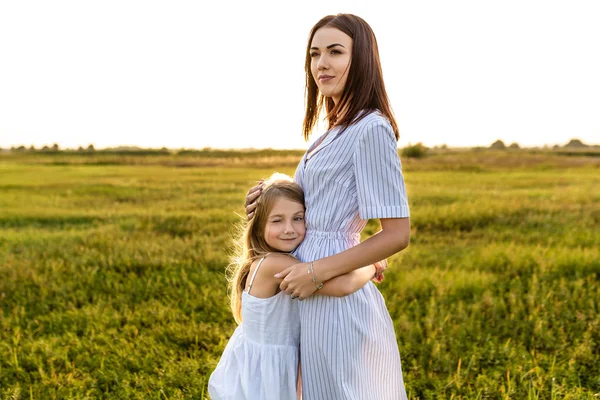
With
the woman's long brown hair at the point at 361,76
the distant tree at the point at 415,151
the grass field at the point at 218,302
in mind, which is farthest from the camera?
the distant tree at the point at 415,151

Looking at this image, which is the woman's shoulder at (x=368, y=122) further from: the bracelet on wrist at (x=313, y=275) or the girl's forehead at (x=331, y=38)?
the bracelet on wrist at (x=313, y=275)

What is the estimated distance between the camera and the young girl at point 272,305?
2340 millimetres

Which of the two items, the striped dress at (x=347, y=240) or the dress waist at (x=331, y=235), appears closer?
the striped dress at (x=347, y=240)

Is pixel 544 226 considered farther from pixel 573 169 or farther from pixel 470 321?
pixel 573 169

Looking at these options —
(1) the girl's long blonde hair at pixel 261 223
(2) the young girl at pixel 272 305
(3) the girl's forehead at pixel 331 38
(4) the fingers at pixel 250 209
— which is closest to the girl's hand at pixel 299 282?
(2) the young girl at pixel 272 305

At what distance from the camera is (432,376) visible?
165 inches

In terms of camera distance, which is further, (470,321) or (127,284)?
(127,284)

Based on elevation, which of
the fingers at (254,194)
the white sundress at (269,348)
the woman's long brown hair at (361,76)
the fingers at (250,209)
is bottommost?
the white sundress at (269,348)

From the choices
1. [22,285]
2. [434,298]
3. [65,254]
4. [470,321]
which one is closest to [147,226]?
[65,254]

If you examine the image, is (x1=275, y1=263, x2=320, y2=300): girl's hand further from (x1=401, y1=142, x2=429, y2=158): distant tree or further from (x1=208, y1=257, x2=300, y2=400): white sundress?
(x1=401, y1=142, x2=429, y2=158): distant tree

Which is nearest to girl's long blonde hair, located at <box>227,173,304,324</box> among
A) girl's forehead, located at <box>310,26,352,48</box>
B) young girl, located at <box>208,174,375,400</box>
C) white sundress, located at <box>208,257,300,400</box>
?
young girl, located at <box>208,174,375,400</box>

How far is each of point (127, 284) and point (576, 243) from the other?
6140 mm

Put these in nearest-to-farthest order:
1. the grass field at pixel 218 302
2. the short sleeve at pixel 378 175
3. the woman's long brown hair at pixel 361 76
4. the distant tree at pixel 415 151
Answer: the short sleeve at pixel 378 175, the woman's long brown hair at pixel 361 76, the grass field at pixel 218 302, the distant tree at pixel 415 151

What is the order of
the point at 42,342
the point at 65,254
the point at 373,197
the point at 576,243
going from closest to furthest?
the point at 373,197 < the point at 42,342 < the point at 65,254 < the point at 576,243
